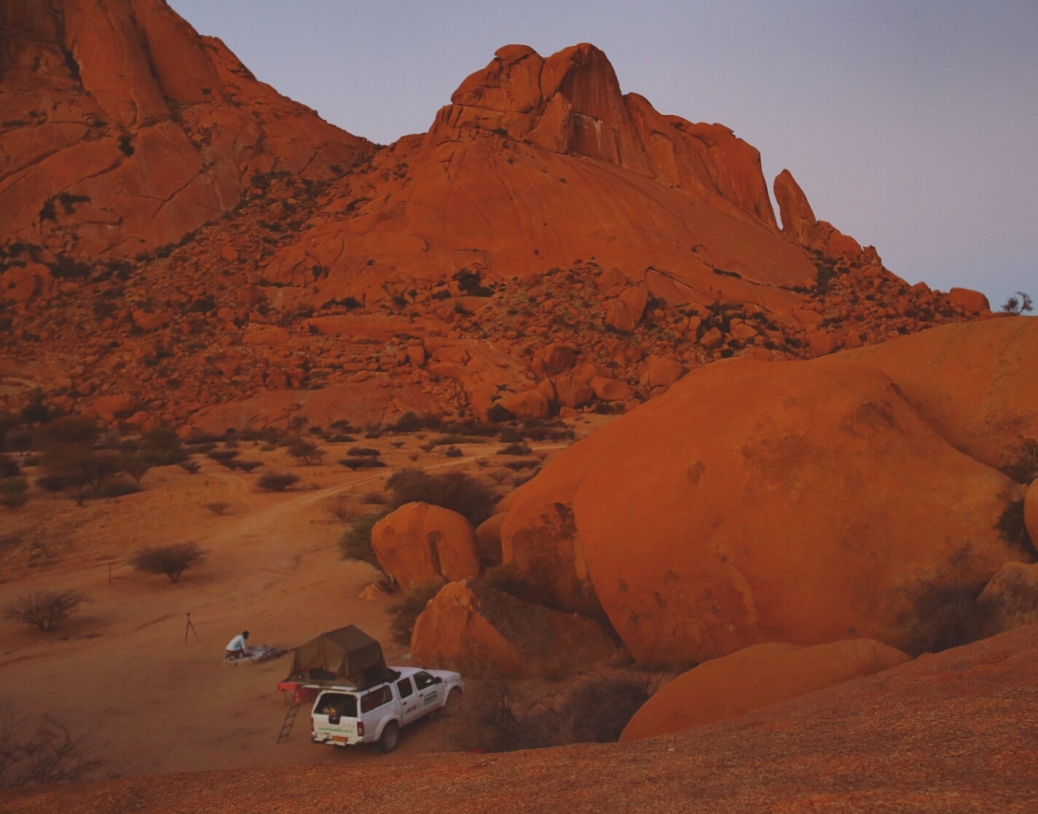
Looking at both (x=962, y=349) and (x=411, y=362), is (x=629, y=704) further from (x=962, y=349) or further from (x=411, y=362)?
(x=411, y=362)

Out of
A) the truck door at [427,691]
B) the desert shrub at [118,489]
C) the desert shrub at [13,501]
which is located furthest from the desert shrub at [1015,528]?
the desert shrub at [13,501]

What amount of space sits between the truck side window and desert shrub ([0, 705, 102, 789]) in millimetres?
2766

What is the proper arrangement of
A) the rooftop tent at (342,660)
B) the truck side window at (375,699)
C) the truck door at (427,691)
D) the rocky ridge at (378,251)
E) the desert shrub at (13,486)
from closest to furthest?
1. the truck side window at (375,699)
2. the rooftop tent at (342,660)
3. the truck door at (427,691)
4. the desert shrub at (13,486)
5. the rocky ridge at (378,251)

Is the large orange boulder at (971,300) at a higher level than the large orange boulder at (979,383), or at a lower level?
higher

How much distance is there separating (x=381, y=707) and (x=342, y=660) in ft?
2.21

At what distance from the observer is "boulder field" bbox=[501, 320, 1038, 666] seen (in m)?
8.30

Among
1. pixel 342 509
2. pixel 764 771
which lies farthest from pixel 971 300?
pixel 764 771

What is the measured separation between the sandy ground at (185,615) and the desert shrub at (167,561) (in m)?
0.23

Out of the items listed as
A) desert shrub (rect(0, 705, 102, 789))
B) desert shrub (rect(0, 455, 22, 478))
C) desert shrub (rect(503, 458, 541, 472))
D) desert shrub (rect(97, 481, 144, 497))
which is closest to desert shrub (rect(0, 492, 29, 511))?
desert shrub (rect(97, 481, 144, 497))

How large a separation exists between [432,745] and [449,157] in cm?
4522

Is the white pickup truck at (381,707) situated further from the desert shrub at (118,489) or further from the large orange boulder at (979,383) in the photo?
the desert shrub at (118,489)

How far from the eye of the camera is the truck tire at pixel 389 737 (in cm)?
866

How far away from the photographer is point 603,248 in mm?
45875

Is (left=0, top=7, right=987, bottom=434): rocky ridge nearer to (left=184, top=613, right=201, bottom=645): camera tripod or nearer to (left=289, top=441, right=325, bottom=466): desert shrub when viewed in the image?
(left=289, top=441, right=325, bottom=466): desert shrub
